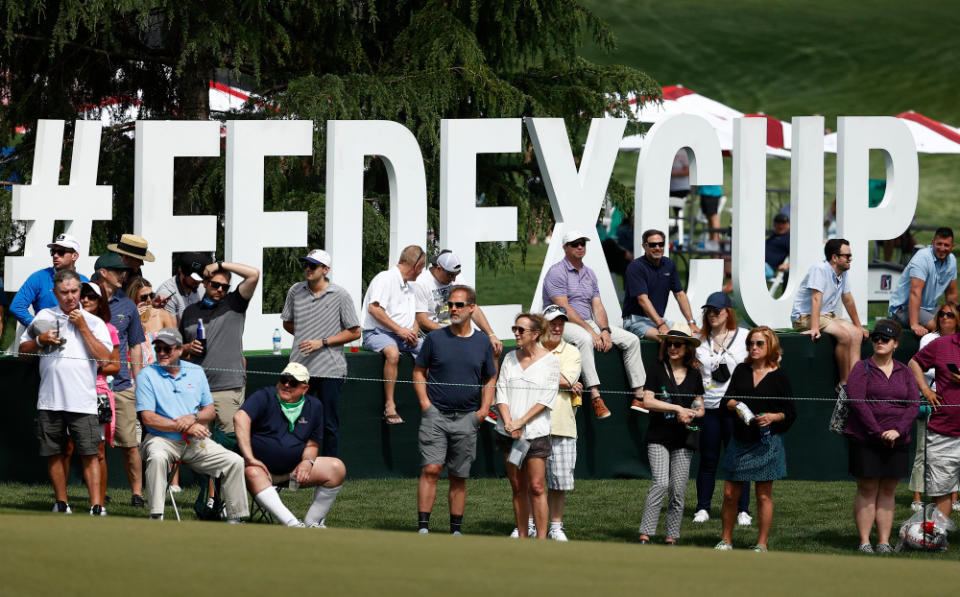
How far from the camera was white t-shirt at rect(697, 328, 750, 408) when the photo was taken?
10.3 meters

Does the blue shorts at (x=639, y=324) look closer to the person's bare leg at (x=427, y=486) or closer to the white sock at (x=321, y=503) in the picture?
the person's bare leg at (x=427, y=486)

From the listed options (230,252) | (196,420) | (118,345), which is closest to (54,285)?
(118,345)

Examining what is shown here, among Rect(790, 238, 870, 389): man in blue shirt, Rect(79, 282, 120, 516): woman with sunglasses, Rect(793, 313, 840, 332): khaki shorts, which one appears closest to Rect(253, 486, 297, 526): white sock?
Rect(79, 282, 120, 516): woman with sunglasses

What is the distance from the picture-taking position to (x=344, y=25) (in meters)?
16.5

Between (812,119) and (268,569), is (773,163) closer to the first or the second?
(812,119)

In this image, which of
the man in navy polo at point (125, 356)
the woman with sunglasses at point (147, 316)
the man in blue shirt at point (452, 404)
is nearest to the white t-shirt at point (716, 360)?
the man in blue shirt at point (452, 404)

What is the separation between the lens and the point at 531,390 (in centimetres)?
927

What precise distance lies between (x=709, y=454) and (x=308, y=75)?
7.26m

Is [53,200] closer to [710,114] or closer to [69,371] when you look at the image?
[69,371]

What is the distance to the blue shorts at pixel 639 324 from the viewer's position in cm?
1257

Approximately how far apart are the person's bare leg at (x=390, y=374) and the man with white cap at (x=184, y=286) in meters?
1.56

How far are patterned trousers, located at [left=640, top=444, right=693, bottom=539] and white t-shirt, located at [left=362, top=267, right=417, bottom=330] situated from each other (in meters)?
2.56

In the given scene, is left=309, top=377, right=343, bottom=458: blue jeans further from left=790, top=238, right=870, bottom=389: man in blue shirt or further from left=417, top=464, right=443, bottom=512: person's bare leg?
left=790, top=238, right=870, bottom=389: man in blue shirt

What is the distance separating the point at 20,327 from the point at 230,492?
285cm
